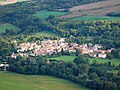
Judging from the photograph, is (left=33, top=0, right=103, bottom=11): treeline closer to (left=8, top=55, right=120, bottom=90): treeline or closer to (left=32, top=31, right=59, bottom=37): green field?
(left=32, top=31, right=59, bottom=37): green field

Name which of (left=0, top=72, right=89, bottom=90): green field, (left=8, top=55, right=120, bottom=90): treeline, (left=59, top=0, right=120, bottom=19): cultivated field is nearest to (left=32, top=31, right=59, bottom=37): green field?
(left=59, top=0, right=120, bottom=19): cultivated field

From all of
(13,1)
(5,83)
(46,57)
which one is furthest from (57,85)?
(13,1)

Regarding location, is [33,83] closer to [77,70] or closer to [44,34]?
[77,70]

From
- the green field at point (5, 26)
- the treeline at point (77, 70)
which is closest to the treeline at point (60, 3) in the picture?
the green field at point (5, 26)

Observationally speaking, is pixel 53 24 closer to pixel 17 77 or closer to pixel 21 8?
pixel 21 8

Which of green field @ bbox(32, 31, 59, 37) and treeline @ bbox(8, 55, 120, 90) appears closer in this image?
treeline @ bbox(8, 55, 120, 90)

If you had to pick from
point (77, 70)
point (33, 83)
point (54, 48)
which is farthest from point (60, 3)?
point (33, 83)
